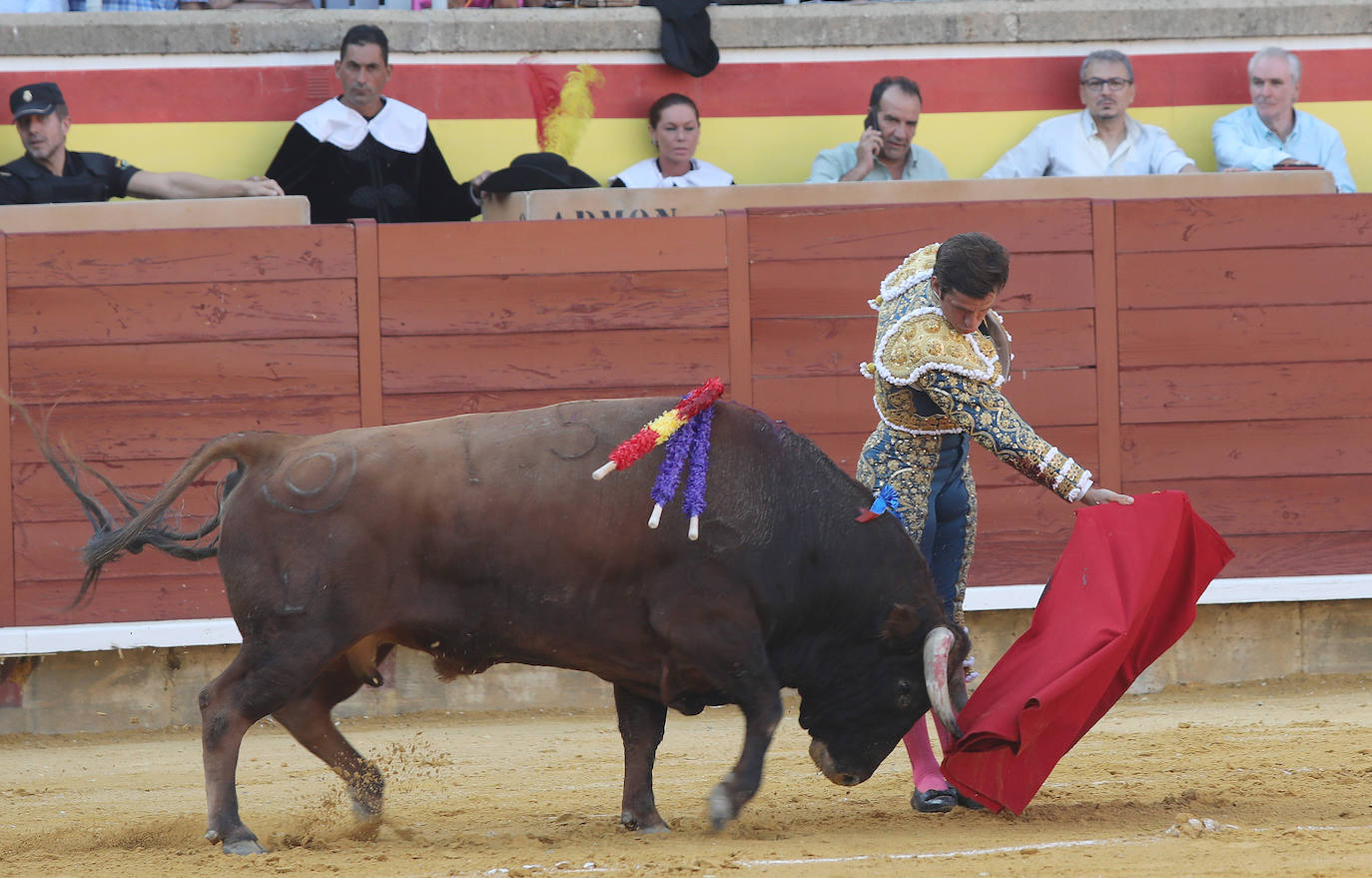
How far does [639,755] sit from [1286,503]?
3447mm

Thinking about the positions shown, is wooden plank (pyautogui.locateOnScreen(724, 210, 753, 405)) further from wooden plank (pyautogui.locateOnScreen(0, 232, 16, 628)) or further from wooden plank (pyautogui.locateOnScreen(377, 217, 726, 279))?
wooden plank (pyautogui.locateOnScreen(0, 232, 16, 628))

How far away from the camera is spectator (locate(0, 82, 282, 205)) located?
6176 millimetres

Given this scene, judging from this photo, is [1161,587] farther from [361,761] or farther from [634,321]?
[634,321]

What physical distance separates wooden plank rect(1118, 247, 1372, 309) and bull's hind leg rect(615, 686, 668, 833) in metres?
3.14

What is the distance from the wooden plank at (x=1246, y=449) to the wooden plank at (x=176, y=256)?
10.1 feet

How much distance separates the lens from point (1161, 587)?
395 centimetres

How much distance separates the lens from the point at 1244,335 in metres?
6.41

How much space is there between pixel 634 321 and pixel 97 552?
2.61 m

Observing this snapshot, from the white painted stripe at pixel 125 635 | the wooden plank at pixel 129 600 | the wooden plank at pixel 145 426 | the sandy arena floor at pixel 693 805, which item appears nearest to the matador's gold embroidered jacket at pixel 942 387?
the sandy arena floor at pixel 693 805

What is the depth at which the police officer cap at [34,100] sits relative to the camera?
613 cm

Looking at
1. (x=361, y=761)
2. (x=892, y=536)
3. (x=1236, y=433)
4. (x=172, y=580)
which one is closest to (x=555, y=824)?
(x=361, y=761)

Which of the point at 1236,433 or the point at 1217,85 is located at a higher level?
the point at 1217,85

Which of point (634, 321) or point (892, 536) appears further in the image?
point (634, 321)

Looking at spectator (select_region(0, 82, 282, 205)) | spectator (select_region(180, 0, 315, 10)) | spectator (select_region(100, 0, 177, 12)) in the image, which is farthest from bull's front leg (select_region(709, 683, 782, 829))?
spectator (select_region(100, 0, 177, 12))
